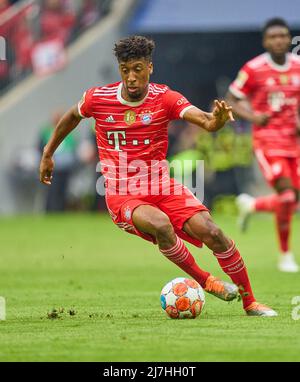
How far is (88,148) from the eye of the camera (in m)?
24.1

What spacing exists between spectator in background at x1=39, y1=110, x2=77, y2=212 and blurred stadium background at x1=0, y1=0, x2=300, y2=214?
0.02 metres

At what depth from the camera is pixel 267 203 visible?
14.9 metres

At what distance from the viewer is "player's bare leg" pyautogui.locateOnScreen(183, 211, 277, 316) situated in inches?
366

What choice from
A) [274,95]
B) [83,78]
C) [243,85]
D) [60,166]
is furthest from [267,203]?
[83,78]

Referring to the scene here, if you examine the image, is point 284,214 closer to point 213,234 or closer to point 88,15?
point 213,234

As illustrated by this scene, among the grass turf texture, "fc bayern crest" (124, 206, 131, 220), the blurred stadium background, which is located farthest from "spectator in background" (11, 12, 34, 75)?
"fc bayern crest" (124, 206, 131, 220)

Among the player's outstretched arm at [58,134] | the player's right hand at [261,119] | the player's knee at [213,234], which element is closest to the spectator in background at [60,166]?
the player's right hand at [261,119]

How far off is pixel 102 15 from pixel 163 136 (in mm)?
15502

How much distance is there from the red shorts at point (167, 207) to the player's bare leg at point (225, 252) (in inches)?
3.6

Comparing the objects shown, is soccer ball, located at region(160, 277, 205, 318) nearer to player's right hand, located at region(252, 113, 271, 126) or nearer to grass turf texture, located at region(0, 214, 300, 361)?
grass turf texture, located at region(0, 214, 300, 361)

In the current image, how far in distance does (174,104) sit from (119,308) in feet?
6.21
